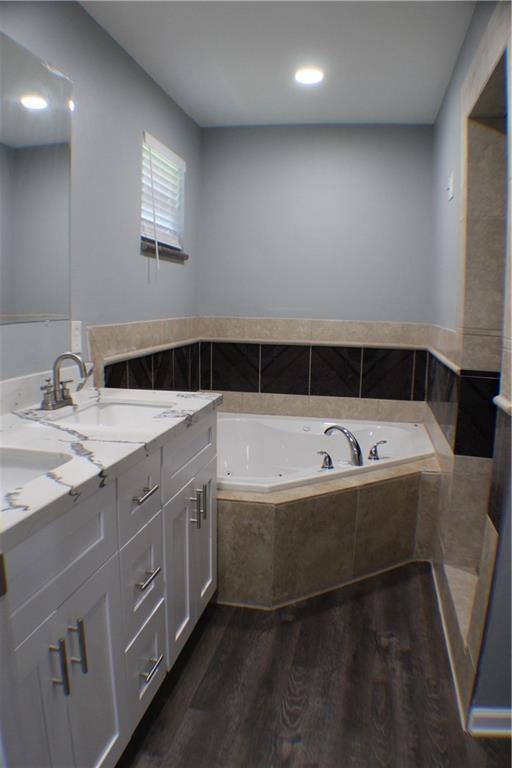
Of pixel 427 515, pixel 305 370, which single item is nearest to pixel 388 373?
pixel 305 370

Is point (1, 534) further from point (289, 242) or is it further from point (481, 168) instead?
point (289, 242)

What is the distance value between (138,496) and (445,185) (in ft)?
7.71

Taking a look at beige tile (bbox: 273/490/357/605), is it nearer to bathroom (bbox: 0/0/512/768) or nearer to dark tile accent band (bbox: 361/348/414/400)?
bathroom (bbox: 0/0/512/768)

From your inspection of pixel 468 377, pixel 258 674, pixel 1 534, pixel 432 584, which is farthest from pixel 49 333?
pixel 432 584

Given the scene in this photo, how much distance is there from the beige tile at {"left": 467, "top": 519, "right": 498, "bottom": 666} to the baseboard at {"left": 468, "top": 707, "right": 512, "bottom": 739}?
15 cm

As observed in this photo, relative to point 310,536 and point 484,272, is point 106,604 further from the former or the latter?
point 484,272

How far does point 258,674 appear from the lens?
74.7 inches

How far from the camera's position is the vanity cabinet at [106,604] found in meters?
1.02

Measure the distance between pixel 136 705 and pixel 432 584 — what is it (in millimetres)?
1536

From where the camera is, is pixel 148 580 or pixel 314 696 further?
pixel 314 696

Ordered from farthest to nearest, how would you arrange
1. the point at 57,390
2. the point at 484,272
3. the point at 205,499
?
the point at 484,272
the point at 205,499
the point at 57,390

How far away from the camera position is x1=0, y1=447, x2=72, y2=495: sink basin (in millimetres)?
1392

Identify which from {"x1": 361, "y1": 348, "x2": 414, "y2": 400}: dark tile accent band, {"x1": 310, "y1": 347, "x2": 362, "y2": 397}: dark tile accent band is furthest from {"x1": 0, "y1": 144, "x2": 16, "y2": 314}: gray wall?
{"x1": 361, "y1": 348, "x2": 414, "y2": 400}: dark tile accent band

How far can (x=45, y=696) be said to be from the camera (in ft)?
3.47
